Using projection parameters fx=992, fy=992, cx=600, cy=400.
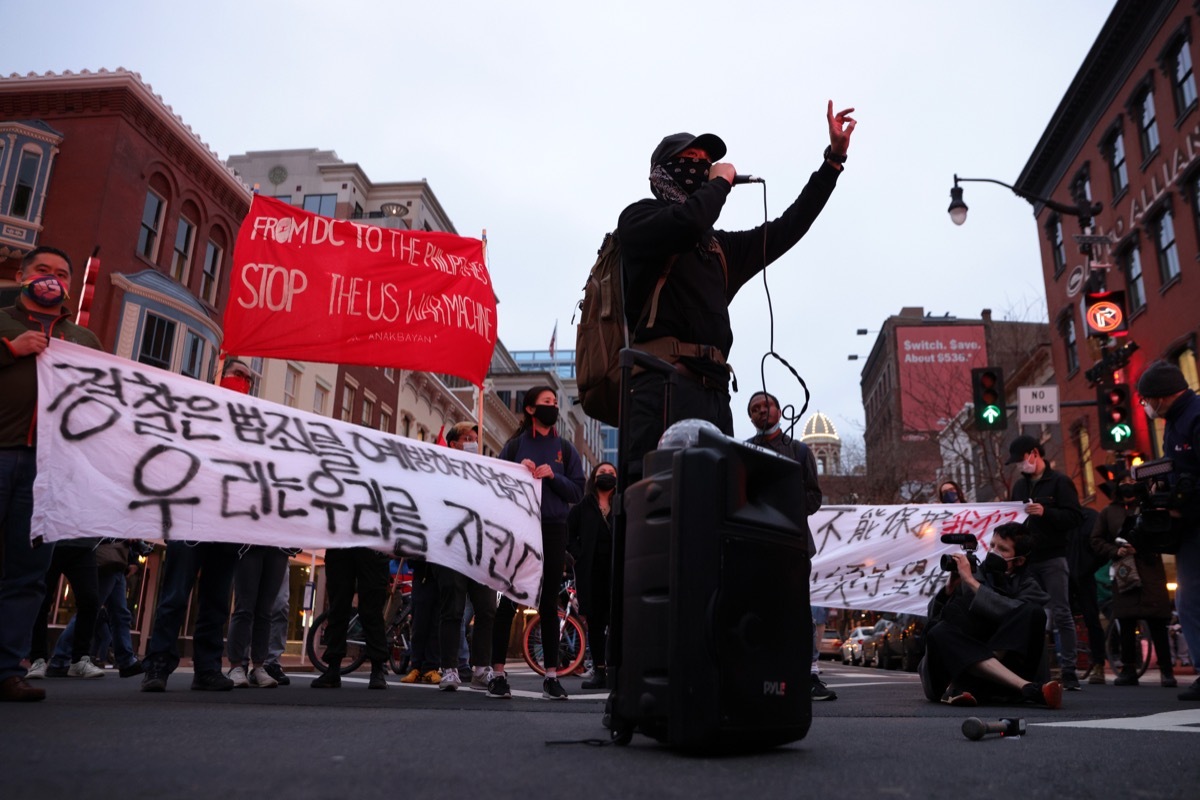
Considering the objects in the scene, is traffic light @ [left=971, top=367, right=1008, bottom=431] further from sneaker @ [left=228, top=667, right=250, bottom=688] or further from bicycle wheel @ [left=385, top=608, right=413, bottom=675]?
sneaker @ [left=228, top=667, right=250, bottom=688]

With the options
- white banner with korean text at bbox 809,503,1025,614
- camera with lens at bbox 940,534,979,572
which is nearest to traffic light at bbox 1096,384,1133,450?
white banner with korean text at bbox 809,503,1025,614

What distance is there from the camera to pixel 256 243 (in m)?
9.52

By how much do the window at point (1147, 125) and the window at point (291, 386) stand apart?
25.5m

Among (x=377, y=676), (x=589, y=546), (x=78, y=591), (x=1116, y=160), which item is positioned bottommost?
(x=377, y=676)

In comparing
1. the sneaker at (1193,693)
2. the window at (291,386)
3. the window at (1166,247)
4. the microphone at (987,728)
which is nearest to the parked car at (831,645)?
the window at (1166,247)

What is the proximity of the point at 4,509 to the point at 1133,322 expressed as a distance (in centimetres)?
2881

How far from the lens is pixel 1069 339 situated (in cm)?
3284

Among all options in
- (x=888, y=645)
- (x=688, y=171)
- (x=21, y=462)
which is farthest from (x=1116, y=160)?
(x=21, y=462)

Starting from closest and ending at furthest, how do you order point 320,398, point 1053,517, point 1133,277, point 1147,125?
point 1053,517 < point 1147,125 < point 1133,277 < point 320,398

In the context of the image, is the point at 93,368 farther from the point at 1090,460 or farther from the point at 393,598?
the point at 1090,460

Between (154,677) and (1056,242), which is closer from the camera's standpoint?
(154,677)

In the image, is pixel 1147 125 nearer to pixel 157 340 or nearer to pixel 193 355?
pixel 193 355

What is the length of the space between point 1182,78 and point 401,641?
23879 mm

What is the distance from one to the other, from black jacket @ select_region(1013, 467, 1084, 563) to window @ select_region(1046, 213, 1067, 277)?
90.3ft
